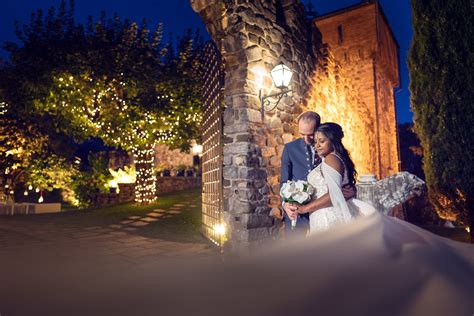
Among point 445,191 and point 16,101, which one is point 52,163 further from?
point 445,191

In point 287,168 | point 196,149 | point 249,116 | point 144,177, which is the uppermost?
point 196,149

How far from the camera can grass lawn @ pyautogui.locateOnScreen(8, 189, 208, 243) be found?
704 cm

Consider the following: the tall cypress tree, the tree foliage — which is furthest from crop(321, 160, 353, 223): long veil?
the tree foliage

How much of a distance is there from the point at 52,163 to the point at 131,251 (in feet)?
36.4

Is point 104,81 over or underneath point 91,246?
over

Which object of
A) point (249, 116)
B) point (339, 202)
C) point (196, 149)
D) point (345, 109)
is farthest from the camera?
point (196, 149)

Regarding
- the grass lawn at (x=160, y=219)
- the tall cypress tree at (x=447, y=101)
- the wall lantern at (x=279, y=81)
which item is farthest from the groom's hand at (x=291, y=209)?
the tall cypress tree at (x=447, y=101)

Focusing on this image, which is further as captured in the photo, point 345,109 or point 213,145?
point 345,109

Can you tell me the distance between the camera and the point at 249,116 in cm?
490

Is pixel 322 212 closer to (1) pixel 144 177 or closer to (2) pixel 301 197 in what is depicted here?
(2) pixel 301 197

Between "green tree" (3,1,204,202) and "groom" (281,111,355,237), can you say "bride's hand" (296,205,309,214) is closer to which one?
"groom" (281,111,355,237)

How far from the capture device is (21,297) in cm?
277

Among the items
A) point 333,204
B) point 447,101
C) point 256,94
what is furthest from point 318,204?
point 447,101

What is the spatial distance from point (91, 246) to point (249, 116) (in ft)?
11.3
